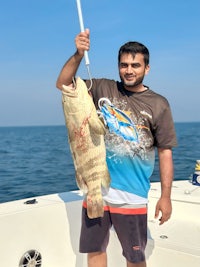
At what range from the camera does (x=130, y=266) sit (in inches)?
123

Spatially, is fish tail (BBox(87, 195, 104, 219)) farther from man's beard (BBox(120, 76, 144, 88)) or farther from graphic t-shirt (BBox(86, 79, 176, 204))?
man's beard (BBox(120, 76, 144, 88))

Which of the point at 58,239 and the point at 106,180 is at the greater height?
the point at 106,180

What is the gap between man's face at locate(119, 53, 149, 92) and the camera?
2.88 m

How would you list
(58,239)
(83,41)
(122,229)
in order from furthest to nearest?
(58,239), (122,229), (83,41)

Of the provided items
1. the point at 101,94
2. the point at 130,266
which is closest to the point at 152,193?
the point at 130,266

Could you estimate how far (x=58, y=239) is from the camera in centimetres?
401

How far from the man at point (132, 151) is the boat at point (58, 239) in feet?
2.51

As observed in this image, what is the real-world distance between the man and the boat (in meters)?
0.76

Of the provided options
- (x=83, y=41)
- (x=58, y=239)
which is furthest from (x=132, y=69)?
(x=58, y=239)

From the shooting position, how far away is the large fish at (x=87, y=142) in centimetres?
257

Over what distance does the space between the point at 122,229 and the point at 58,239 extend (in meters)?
1.26

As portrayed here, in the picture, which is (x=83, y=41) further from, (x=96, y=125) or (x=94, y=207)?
(x=94, y=207)

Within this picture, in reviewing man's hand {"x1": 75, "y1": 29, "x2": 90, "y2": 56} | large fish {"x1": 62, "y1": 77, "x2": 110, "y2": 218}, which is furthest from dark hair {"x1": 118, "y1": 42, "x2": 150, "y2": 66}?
large fish {"x1": 62, "y1": 77, "x2": 110, "y2": 218}

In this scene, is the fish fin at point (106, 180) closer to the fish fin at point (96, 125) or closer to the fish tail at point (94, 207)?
the fish tail at point (94, 207)
